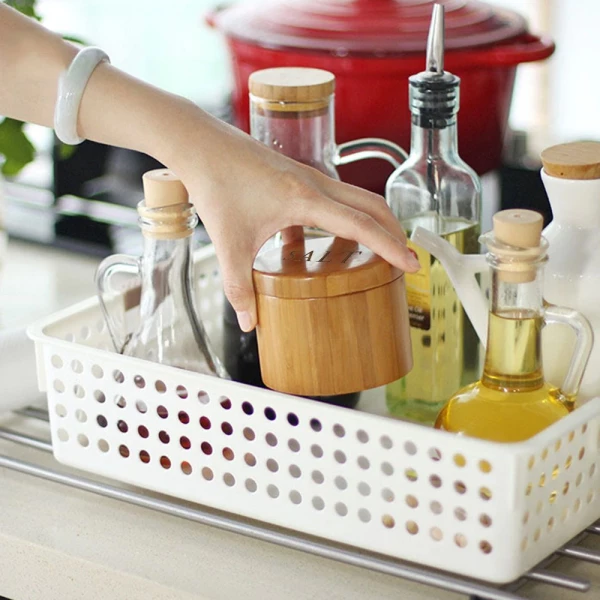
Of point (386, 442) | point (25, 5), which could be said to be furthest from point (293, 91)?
point (25, 5)

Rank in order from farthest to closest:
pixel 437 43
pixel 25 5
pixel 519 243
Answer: pixel 25 5, pixel 437 43, pixel 519 243

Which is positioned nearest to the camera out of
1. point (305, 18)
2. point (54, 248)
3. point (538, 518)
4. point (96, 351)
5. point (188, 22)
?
A: point (538, 518)

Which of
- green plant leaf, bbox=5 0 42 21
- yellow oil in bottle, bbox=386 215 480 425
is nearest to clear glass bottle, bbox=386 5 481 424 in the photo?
yellow oil in bottle, bbox=386 215 480 425

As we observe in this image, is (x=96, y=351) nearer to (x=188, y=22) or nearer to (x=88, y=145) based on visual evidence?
(x=88, y=145)

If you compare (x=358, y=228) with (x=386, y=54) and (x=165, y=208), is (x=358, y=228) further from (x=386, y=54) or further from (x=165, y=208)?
(x=386, y=54)

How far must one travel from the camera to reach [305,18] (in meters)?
0.90

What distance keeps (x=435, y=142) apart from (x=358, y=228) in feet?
0.47

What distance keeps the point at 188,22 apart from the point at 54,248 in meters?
1.06

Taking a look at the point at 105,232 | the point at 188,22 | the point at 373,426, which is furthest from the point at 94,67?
the point at 188,22

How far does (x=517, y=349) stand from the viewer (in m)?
0.59

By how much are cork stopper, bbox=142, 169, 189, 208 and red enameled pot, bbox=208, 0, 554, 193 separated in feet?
0.86

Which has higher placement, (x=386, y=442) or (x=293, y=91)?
(x=293, y=91)

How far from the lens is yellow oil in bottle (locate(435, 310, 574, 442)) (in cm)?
59

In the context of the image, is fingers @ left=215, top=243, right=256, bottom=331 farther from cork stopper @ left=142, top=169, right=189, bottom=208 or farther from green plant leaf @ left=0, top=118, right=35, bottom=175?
green plant leaf @ left=0, top=118, right=35, bottom=175
